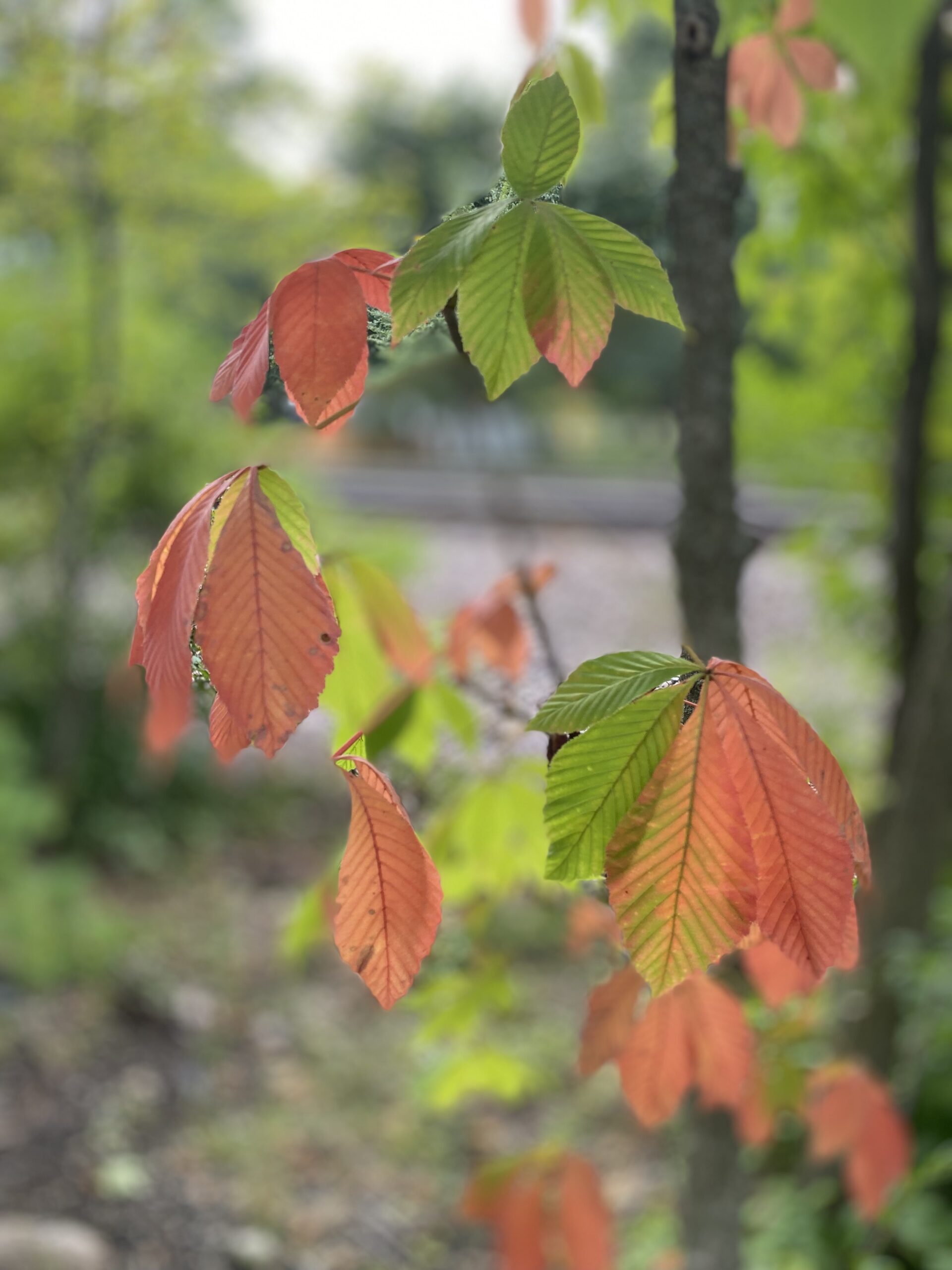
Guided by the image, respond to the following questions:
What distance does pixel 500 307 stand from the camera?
50 cm

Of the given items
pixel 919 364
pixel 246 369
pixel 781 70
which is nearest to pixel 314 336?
pixel 246 369

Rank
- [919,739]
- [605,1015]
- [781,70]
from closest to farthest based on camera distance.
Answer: [605,1015] < [781,70] < [919,739]

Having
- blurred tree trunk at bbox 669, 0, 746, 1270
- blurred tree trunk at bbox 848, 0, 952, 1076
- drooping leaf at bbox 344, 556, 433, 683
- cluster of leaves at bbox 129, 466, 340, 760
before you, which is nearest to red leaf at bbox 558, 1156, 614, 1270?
blurred tree trunk at bbox 669, 0, 746, 1270

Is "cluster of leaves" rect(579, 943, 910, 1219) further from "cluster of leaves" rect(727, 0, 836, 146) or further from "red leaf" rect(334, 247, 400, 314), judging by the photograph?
"cluster of leaves" rect(727, 0, 836, 146)

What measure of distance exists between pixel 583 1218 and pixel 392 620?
75 centimetres

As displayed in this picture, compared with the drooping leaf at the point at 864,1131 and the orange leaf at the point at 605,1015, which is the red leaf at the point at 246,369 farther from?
the drooping leaf at the point at 864,1131

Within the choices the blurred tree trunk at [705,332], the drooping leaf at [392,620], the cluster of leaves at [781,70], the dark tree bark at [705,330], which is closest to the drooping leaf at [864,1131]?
the blurred tree trunk at [705,332]

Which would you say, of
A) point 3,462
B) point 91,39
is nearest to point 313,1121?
point 3,462

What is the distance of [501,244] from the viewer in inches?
19.0

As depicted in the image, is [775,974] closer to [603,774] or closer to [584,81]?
[603,774]

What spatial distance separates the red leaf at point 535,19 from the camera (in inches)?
39.4

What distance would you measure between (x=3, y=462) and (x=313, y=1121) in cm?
277

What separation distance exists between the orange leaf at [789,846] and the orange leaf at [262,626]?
18 centimetres

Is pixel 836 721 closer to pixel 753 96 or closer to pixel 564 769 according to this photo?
pixel 753 96
